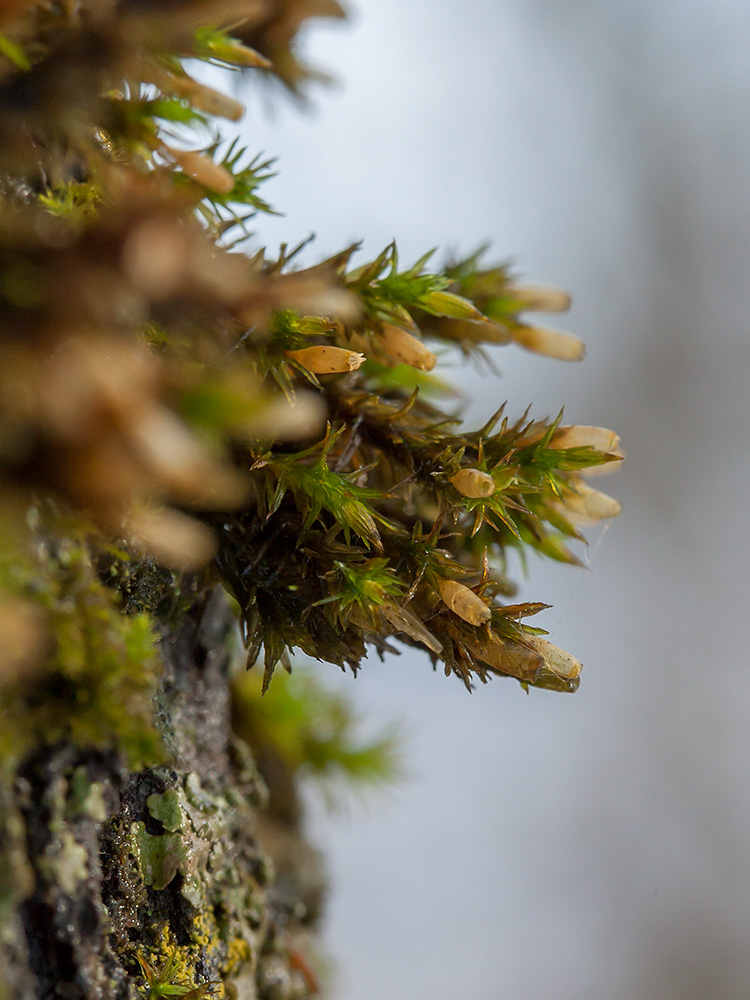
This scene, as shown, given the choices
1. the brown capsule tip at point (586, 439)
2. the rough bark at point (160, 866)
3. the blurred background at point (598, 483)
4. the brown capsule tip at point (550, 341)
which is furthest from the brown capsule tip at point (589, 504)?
the blurred background at point (598, 483)

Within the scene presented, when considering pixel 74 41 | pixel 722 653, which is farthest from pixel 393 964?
pixel 74 41

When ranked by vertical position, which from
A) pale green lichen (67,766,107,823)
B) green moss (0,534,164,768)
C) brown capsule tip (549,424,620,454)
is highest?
brown capsule tip (549,424,620,454)

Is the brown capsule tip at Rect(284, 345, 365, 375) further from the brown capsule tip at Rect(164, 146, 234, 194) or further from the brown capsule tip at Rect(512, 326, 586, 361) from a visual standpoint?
the brown capsule tip at Rect(512, 326, 586, 361)

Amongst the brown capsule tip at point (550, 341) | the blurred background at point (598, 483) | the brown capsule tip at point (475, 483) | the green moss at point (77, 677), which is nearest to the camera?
the green moss at point (77, 677)

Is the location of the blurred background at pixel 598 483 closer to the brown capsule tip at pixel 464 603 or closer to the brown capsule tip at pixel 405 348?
the brown capsule tip at pixel 405 348

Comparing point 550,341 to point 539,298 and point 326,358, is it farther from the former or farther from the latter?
point 326,358

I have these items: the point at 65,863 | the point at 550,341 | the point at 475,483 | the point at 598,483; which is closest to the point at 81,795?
the point at 65,863

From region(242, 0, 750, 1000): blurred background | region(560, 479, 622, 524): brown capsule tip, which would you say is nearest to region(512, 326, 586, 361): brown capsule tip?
region(560, 479, 622, 524): brown capsule tip

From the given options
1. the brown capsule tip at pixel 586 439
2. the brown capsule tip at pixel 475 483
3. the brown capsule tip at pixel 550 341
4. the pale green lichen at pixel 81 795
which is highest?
the brown capsule tip at pixel 550 341

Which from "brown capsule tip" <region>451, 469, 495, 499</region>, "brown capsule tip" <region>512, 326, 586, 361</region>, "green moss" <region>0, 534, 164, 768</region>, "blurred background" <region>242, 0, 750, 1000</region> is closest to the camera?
"green moss" <region>0, 534, 164, 768</region>
